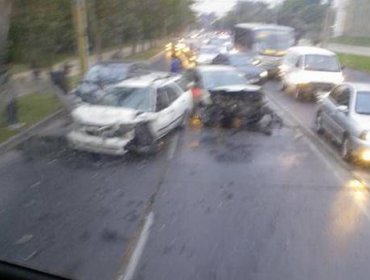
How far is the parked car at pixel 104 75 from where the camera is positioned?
765 centimetres

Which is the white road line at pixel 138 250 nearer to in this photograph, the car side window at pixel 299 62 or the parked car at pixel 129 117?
the parked car at pixel 129 117

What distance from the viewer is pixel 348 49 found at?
14.8 m

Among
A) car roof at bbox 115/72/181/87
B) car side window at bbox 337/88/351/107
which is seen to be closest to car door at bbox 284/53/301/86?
car side window at bbox 337/88/351/107

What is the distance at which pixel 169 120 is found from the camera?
8000 millimetres

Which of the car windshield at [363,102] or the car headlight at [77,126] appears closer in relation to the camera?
the car headlight at [77,126]

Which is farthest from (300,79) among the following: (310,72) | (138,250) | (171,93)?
(138,250)

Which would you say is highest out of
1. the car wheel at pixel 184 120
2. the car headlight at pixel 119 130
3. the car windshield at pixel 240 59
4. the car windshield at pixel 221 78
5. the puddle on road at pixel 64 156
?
the car headlight at pixel 119 130

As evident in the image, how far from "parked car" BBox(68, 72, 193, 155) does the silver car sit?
2411mm

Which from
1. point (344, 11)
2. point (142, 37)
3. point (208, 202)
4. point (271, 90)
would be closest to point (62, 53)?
point (142, 37)

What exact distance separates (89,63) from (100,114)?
136 centimetres

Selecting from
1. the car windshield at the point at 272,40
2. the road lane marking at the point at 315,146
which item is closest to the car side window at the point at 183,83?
the road lane marking at the point at 315,146

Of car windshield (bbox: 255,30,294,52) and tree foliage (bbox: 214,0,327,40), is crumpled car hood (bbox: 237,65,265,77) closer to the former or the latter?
car windshield (bbox: 255,30,294,52)

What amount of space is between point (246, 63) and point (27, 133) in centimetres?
901

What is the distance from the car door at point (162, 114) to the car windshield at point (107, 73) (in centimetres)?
111
